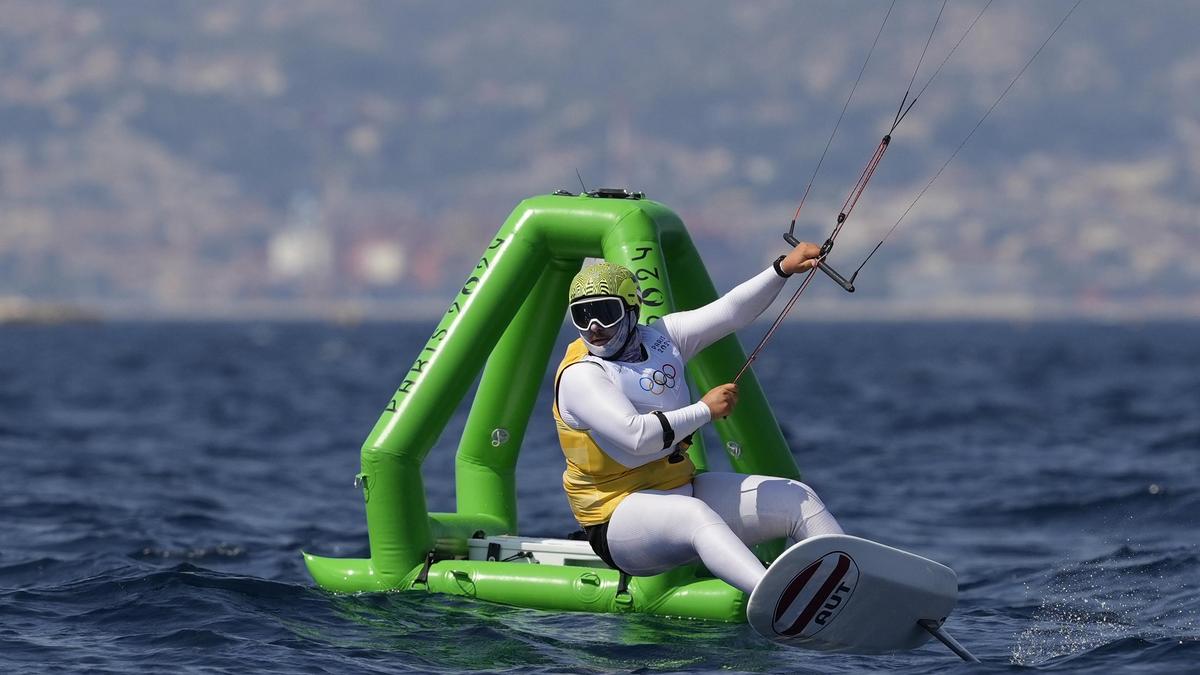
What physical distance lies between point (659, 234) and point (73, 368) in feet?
173

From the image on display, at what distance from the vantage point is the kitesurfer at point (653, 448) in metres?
9.75

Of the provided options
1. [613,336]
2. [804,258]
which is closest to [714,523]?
[613,336]

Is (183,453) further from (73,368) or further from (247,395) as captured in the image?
(73,368)

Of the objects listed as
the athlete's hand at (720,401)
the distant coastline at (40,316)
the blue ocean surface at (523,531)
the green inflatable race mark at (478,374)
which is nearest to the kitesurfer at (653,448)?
the athlete's hand at (720,401)

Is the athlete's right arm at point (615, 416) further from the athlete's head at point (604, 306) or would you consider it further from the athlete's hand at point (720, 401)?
the athlete's head at point (604, 306)

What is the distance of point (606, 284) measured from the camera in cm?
991

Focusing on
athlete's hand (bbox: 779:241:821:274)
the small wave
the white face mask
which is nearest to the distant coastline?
the small wave

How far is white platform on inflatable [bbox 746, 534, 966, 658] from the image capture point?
953 cm

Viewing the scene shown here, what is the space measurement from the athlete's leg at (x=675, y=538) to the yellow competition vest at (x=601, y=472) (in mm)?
→ 80

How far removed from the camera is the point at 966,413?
113ft

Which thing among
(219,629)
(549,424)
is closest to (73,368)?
(549,424)

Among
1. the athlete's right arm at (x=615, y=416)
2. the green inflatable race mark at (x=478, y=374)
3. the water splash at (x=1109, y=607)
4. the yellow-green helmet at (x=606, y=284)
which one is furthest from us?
the green inflatable race mark at (x=478, y=374)

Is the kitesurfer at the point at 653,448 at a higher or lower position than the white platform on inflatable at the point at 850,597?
higher

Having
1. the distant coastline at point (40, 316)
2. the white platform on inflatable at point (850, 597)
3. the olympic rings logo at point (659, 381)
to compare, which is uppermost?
the distant coastline at point (40, 316)
